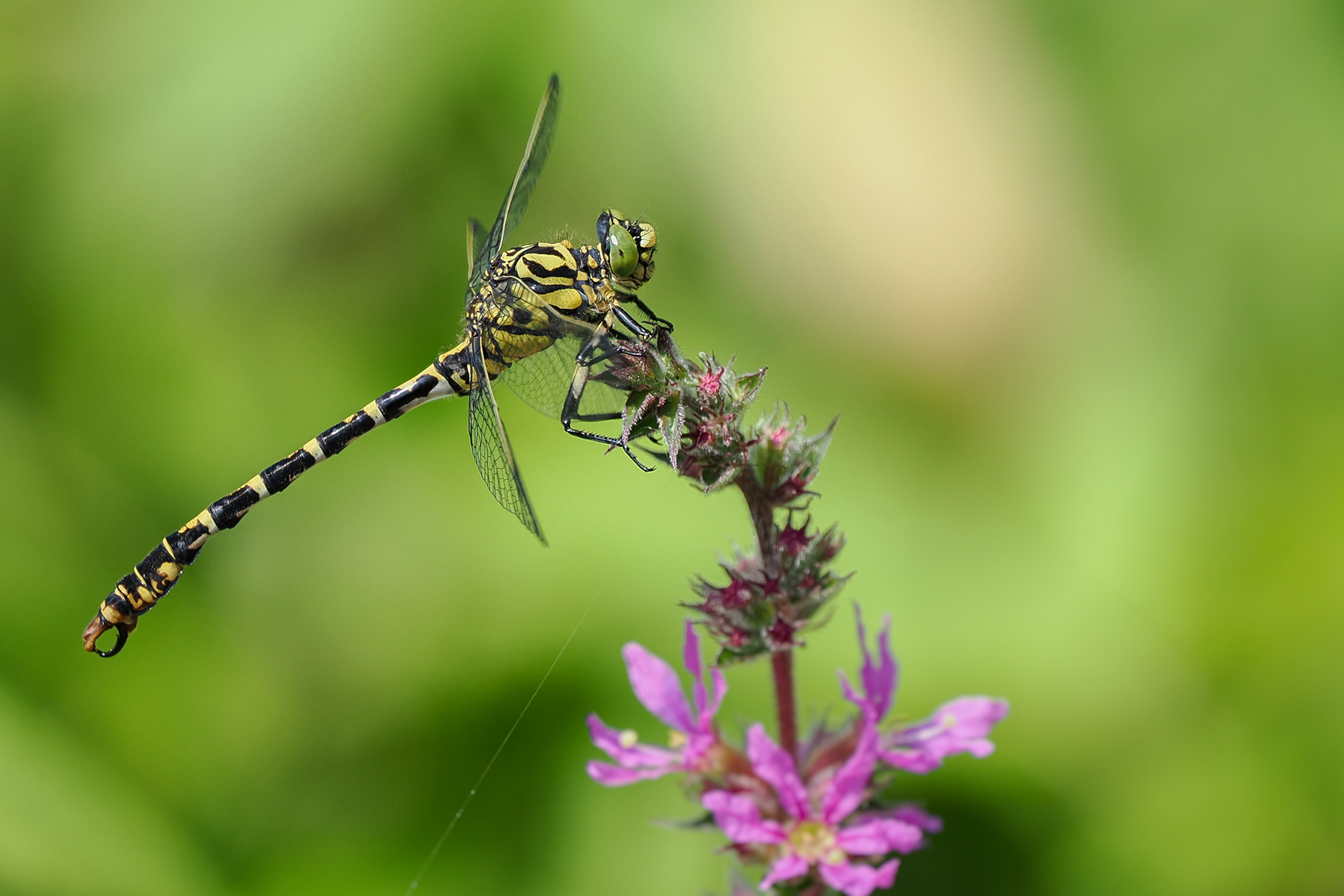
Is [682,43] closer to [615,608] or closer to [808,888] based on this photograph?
[615,608]

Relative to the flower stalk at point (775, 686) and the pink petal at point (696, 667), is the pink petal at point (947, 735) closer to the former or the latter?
the flower stalk at point (775, 686)

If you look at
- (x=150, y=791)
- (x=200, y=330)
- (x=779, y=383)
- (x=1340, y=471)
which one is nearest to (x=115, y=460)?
(x=200, y=330)

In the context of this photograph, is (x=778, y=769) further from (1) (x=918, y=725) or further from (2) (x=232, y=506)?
(2) (x=232, y=506)

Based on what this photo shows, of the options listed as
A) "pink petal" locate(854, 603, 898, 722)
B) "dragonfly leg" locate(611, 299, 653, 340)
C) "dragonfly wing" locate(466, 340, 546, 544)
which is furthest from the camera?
"dragonfly wing" locate(466, 340, 546, 544)

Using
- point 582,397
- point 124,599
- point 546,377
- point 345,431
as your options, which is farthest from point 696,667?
point 124,599

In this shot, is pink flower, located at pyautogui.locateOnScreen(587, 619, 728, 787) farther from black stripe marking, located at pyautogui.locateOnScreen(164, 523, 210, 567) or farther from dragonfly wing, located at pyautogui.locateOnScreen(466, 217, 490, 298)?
black stripe marking, located at pyautogui.locateOnScreen(164, 523, 210, 567)

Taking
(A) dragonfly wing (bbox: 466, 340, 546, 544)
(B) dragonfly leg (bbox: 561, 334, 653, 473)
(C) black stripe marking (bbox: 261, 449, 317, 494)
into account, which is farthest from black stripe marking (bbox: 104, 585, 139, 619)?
(B) dragonfly leg (bbox: 561, 334, 653, 473)

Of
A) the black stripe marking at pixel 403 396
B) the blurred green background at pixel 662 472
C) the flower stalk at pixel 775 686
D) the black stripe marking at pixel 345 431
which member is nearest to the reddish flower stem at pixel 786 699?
the flower stalk at pixel 775 686
